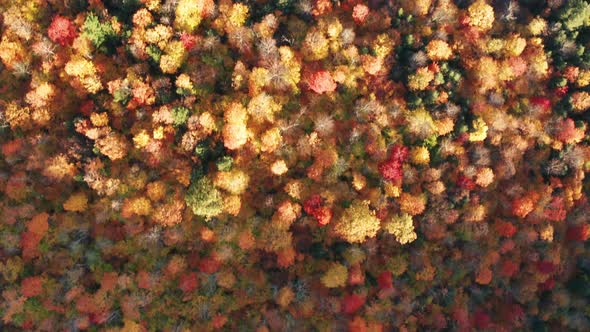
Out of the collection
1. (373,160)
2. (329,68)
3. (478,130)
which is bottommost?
(373,160)

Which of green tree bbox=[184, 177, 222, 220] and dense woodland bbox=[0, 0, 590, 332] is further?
dense woodland bbox=[0, 0, 590, 332]

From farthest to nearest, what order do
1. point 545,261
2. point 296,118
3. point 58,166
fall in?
point 545,261, point 296,118, point 58,166

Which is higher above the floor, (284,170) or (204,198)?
(284,170)

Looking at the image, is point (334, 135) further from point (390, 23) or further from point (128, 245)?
point (128, 245)

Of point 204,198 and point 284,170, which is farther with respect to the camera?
point 284,170

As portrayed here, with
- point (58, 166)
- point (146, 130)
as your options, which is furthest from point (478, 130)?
point (58, 166)

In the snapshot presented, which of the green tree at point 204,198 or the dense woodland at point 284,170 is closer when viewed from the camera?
the green tree at point 204,198

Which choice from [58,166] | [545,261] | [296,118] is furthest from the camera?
[545,261]

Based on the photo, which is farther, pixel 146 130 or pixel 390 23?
pixel 390 23
